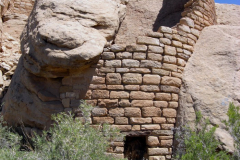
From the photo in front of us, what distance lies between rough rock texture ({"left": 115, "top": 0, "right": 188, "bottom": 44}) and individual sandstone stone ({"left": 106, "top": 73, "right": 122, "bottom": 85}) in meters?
1.65

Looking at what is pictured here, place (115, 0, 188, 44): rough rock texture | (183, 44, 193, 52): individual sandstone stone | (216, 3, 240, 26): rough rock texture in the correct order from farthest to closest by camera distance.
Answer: (216, 3, 240, 26): rough rock texture → (115, 0, 188, 44): rough rock texture → (183, 44, 193, 52): individual sandstone stone

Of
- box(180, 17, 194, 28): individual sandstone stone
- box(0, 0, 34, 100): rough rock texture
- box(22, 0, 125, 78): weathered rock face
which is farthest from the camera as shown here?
box(0, 0, 34, 100): rough rock texture

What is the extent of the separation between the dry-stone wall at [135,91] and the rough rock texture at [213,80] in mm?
236

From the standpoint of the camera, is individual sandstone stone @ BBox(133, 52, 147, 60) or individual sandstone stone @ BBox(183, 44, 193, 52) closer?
individual sandstone stone @ BBox(133, 52, 147, 60)

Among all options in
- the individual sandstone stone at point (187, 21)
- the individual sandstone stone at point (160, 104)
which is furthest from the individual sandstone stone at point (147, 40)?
the individual sandstone stone at point (160, 104)

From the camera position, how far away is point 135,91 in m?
4.68

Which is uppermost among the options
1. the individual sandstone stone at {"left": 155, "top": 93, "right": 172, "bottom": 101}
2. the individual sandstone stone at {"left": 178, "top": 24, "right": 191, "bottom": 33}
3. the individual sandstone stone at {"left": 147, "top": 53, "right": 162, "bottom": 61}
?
the individual sandstone stone at {"left": 178, "top": 24, "right": 191, "bottom": 33}

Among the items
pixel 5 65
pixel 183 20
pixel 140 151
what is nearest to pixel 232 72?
pixel 183 20

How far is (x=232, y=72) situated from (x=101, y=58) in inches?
89.9

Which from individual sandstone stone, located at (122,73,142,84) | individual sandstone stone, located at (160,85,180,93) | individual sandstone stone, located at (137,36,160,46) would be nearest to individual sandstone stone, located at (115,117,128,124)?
individual sandstone stone, located at (122,73,142,84)

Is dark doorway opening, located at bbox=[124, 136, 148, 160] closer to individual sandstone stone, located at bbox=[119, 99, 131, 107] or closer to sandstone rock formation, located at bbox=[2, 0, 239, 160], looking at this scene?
sandstone rock formation, located at bbox=[2, 0, 239, 160]

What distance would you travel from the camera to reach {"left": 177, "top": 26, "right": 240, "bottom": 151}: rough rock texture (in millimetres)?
4637

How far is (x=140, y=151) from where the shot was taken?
15.9 feet

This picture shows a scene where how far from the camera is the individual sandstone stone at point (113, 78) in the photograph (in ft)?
15.4
